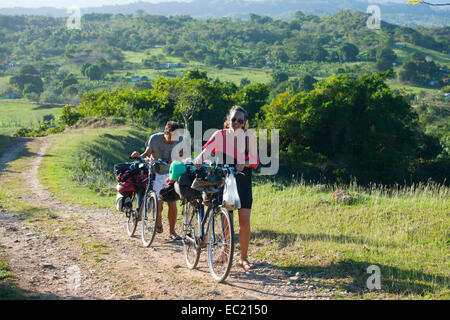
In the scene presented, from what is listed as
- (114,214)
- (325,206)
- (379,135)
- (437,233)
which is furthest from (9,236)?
(379,135)

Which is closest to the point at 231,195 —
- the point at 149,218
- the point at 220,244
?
the point at 220,244

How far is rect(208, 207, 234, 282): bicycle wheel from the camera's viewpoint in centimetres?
495

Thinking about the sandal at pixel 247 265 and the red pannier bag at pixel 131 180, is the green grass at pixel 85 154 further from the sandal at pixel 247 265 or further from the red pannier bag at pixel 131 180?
the sandal at pixel 247 265

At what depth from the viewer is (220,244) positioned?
16.6ft

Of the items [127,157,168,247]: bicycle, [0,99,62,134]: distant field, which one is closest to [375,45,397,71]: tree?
[0,99,62,134]: distant field

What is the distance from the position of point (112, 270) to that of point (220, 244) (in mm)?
1511

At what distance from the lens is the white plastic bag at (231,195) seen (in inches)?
191

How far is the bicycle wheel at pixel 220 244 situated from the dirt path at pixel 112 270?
147 mm

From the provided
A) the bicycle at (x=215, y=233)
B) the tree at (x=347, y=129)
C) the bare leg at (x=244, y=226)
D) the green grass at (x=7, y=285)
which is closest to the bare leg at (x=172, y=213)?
the bicycle at (x=215, y=233)

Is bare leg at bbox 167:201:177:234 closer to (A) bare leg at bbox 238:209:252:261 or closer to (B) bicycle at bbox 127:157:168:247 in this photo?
(B) bicycle at bbox 127:157:168:247

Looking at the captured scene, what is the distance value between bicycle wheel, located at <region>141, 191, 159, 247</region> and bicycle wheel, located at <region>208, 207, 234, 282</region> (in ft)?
4.99

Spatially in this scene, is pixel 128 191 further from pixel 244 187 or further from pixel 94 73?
pixel 94 73

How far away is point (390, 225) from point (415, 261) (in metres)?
1.85
